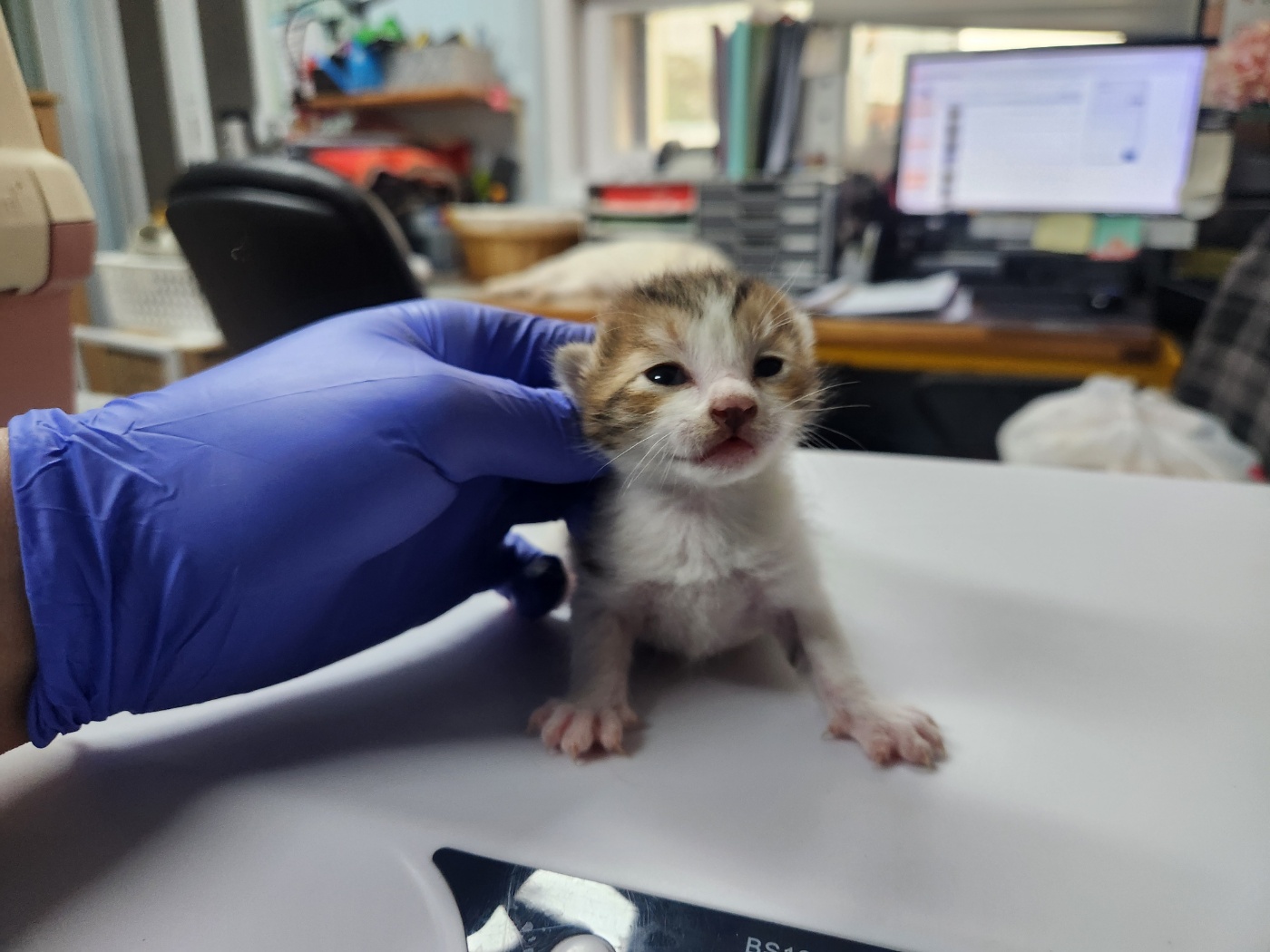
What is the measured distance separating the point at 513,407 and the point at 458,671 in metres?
0.24

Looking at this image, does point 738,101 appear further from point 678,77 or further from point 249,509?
point 249,509

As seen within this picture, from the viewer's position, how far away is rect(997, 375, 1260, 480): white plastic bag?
1608 mm

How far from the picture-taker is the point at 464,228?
8.89ft

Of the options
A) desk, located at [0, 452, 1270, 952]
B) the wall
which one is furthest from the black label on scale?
the wall

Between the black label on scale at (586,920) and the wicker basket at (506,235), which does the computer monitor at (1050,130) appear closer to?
the wicker basket at (506,235)

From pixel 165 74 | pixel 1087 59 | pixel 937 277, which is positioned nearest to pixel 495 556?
pixel 165 74

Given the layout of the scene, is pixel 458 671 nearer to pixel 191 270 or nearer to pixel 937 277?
pixel 191 270

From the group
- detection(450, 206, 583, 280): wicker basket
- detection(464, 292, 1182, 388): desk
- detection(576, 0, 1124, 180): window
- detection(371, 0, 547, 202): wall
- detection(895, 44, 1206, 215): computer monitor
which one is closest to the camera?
detection(464, 292, 1182, 388): desk

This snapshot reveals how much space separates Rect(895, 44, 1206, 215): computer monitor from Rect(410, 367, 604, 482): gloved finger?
2.03 metres

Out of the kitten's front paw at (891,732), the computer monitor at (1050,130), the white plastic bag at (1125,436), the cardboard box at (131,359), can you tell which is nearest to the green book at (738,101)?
the computer monitor at (1050,130)

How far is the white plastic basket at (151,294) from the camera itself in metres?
0.89

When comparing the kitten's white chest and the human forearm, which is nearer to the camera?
the human forearm

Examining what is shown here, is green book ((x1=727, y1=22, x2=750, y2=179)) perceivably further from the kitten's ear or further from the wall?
the kitten's ear

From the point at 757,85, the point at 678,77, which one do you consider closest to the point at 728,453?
the point at 757,85
